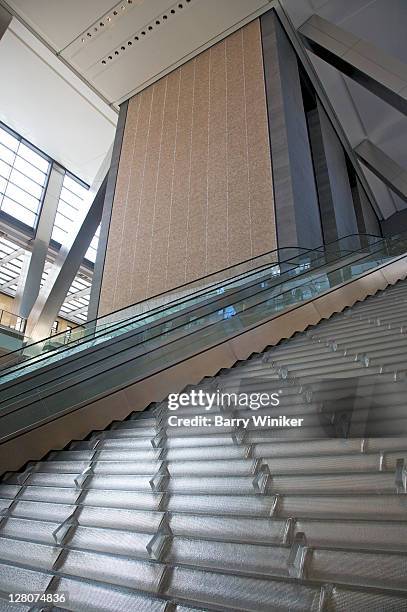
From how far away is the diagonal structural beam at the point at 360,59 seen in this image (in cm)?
1090

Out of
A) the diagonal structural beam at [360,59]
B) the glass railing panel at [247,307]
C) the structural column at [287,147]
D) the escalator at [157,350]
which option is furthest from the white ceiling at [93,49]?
the glass railing panel at [247,307]

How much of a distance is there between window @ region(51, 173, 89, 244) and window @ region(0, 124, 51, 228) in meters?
1.54

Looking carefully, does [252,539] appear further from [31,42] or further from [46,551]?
[31,42]

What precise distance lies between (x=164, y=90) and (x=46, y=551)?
1390 cm

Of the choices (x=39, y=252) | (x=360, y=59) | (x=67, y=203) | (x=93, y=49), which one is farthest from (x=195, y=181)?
(x=67, y=203)

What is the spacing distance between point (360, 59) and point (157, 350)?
33.6 ft

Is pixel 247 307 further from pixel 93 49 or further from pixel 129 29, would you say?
pixel 93 49

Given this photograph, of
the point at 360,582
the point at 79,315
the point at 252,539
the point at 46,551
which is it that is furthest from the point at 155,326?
the point at 79,315

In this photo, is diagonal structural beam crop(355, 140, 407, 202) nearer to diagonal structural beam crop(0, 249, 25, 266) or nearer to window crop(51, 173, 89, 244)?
window crop(51, 173, 89, 244)

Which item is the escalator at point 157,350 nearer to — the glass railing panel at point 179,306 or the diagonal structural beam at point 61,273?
the glass railing panel at point 179,306

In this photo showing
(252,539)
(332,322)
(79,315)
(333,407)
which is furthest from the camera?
(79,315)

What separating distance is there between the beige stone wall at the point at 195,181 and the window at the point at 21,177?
7168 mm

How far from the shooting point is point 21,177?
19.2 meters

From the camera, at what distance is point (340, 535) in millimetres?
1839
